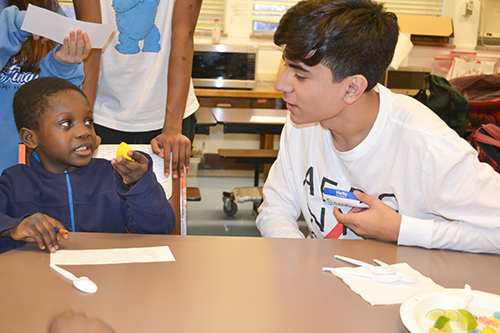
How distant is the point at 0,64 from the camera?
145cm

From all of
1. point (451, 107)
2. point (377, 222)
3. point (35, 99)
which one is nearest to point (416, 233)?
point (377, 222)

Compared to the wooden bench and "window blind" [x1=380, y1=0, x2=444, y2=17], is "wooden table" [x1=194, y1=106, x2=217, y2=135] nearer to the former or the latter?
the wooden bench

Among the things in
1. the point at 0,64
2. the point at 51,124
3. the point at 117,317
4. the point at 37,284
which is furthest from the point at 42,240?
the point at 0,64

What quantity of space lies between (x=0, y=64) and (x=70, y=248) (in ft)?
2.72

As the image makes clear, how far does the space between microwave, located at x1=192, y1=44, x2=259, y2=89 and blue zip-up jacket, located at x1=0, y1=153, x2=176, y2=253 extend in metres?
2.91

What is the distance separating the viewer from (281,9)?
15.7ft

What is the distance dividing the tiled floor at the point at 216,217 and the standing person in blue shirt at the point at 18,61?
176 centimetres

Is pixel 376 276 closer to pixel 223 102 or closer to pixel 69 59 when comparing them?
pixel 69 59

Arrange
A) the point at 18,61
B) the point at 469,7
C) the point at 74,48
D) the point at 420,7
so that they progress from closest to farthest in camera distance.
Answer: the point at 74,48
the point at 18,61
the point at 469,7
the point at 420,7

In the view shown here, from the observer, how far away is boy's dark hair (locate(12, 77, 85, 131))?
1242 mm

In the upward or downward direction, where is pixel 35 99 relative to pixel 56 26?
downward

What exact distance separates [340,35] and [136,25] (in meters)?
0.80

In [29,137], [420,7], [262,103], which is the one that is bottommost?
[262,103]

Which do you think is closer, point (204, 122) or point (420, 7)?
point (204, 122)
